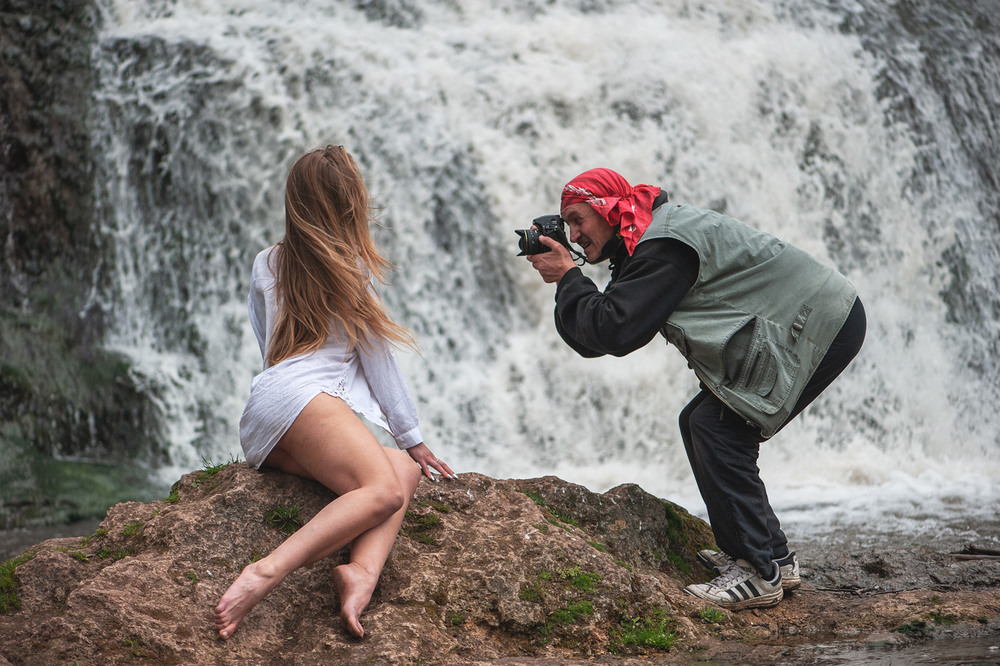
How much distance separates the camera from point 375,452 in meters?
3.00

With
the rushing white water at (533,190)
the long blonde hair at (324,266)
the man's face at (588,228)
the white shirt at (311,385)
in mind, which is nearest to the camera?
the white shirt at (311,385)

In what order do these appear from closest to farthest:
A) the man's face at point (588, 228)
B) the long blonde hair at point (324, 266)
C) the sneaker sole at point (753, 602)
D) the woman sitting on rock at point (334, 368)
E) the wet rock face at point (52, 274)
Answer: the woman sitting on rock at point (334, 368)
the long blonde hair at point (324, 266)
the sneaker sole at point (753, 602)
the man's face at point (588, 228)
the wet rock face at point (52, 274)

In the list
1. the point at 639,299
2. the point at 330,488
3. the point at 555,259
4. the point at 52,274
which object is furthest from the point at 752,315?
the point at 52,274

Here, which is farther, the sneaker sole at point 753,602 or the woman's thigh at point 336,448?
the sneaker sole at point 753,602

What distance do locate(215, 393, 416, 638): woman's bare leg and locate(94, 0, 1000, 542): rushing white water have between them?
5416 millimetres

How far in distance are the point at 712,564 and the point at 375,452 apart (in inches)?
61.1

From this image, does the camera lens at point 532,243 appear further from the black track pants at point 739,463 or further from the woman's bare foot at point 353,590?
the woman's bare foot at point 353,590

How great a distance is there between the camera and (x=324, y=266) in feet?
10.6

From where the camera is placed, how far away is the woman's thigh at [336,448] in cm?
298

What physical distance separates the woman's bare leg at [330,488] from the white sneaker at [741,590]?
1166 millimetres

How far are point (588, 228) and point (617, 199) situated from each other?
0.16m

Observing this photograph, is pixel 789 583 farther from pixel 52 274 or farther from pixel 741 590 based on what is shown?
pixel 52 274

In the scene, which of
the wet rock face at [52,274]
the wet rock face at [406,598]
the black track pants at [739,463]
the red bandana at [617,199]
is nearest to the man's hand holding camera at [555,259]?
the red bandana at [617,199]

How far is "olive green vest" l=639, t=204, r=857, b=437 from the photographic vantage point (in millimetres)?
3307
